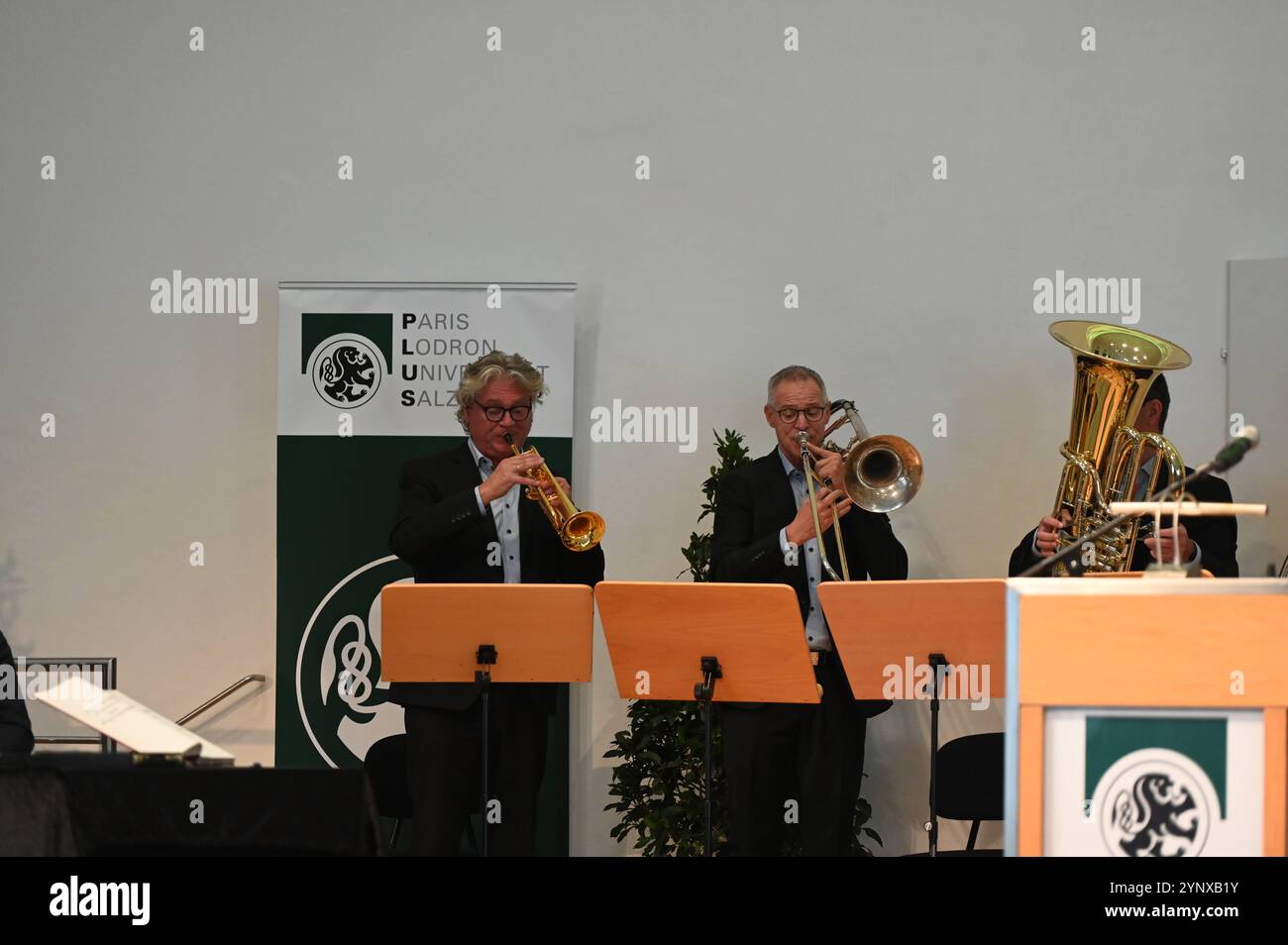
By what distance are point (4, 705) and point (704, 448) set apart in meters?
2.85

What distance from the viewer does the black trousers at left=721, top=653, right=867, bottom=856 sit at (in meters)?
4.53

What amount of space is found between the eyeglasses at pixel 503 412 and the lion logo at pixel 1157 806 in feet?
8.55

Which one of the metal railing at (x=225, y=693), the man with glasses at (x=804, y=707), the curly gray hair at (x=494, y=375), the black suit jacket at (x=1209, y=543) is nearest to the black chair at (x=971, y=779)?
the man with glasses at (x=804, y=707)

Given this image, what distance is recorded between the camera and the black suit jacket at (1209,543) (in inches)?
184

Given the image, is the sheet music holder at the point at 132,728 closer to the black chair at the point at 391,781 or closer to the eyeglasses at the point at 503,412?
the eyeglasses at the point at 503,412

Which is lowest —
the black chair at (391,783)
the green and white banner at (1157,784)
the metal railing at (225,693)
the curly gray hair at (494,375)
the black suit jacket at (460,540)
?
the black chair at (391,783)

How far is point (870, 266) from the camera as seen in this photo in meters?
5.68

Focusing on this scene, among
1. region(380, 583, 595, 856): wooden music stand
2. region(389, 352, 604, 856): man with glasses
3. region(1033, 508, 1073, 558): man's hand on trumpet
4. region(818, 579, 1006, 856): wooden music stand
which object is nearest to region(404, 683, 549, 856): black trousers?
region(389, 352, 604, 856): man with glasses

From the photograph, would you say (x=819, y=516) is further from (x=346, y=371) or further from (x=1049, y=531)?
(x=346, y=371)

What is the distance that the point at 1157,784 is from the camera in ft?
7.97

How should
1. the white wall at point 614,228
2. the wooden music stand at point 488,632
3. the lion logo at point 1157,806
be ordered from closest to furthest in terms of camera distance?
the lion logo at point 1157,806 < the wooden music stand at point 488,632 < the white wall at point 614,228

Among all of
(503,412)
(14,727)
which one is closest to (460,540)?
(503,412)
